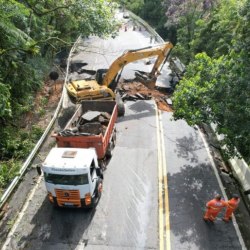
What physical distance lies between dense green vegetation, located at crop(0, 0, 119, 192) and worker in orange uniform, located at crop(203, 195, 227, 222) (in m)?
8.82

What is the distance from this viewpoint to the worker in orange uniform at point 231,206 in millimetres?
12422

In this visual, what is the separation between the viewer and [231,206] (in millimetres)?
12500

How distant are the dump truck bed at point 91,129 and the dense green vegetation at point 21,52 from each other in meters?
2.66

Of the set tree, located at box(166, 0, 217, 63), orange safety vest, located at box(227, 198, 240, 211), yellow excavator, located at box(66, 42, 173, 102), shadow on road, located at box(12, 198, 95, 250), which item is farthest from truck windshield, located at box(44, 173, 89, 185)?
tree, located at box(166, 0, 217, 63)

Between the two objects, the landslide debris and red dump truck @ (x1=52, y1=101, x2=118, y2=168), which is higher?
red dump truck @ (x1=52, y1=101, x2=118, y2=168)

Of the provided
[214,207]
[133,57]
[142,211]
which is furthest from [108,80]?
[214,207]

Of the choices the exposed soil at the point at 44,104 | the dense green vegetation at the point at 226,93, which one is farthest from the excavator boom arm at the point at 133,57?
the dense green vegetation at the point at 226,93

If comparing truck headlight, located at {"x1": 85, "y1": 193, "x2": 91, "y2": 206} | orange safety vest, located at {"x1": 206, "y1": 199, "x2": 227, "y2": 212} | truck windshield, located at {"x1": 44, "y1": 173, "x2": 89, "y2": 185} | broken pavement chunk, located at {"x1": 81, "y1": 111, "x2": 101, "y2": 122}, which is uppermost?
truck windshield, located at {"x1": 44, "y1": 173, "x2": 89, "y2": 185}

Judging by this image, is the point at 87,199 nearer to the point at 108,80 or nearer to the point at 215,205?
the point at 215,205

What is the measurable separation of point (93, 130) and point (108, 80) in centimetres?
668

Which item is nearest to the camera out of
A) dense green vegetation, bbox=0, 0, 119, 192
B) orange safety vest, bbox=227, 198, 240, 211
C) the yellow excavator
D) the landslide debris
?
orange safety vest, bbox=227, 198, 240, 211

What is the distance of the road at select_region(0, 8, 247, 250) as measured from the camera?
12.0 metres

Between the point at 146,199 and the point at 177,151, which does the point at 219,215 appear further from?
the point at 177,151

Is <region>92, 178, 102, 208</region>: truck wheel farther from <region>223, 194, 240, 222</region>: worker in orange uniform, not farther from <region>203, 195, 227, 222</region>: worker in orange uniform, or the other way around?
<region>223, 194, 240, 222</region>: worker in orange uniform
